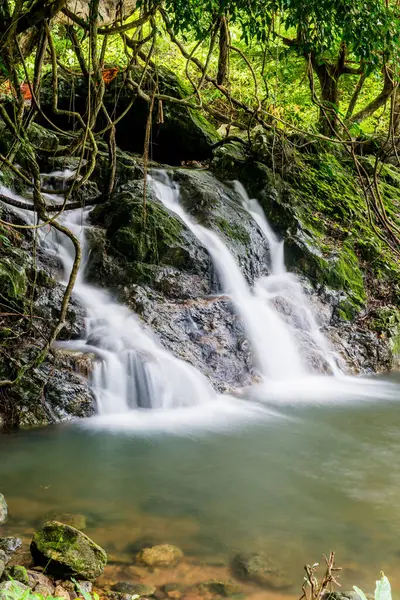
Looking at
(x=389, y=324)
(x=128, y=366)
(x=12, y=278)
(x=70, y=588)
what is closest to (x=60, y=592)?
(x=70, y=588)

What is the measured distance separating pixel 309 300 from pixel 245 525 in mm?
5202

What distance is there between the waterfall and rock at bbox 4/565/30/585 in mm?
4786

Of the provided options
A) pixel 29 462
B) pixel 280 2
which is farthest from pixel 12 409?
pixel 280 2

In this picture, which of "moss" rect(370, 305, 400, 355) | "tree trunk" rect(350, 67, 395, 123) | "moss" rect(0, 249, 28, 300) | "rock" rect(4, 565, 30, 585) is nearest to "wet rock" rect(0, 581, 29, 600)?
"rock" rect(4, 565, 30, 585)

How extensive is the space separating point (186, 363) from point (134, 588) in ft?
12.2

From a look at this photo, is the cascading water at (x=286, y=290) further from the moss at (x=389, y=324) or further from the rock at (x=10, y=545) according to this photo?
the rock at (x=10, y=545)

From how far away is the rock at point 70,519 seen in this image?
3.27 m

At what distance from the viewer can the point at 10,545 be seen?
2904 mm

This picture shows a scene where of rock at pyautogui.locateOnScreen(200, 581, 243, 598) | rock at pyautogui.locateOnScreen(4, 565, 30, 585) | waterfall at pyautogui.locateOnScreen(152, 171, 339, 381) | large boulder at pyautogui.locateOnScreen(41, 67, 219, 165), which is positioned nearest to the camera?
rock at pyautogui.locateOnScreen(4, 565, 30, 585)

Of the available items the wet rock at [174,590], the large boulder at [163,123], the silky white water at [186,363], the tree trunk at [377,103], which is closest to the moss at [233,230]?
the silky white water at [186,363]

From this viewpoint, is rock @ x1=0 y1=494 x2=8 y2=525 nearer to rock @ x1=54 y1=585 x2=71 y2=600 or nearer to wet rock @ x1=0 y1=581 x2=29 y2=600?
rock @ x1=54 y1=585 x2=71 y2=600

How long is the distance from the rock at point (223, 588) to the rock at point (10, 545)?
994 millimetres

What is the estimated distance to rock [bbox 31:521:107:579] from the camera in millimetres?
2621

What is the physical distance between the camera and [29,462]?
4.27 metres
